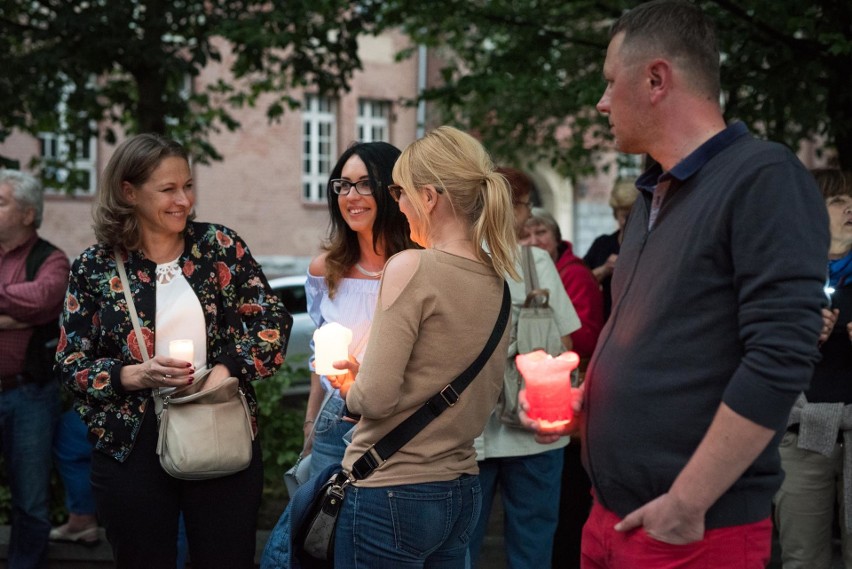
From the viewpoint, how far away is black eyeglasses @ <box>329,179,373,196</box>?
3584 mm

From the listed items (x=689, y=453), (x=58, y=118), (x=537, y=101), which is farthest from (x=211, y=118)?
(x=689, y=453)

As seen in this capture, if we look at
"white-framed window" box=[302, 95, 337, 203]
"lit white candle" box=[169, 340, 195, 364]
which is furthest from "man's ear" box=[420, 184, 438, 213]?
"white-framed window" box=[302, 95, 337, 203]

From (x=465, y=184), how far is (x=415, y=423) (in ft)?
2.18

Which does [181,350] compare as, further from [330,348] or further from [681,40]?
[681,40]

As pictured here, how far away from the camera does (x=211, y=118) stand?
37.6 feet

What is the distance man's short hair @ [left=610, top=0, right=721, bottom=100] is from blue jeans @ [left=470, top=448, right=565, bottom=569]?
7.34 feet

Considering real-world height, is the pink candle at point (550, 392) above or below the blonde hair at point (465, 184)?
below

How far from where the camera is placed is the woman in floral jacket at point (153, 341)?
3.38 metres

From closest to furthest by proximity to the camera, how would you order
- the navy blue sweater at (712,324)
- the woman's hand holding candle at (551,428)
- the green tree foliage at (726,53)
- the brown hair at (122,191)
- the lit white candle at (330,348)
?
the navy blue sweater at (712,324) < the woman's hand holding candle at (551,428) < the lit white candle at (330,348) < the brown hair at (122,191) < the green tree foliage at (726,53)

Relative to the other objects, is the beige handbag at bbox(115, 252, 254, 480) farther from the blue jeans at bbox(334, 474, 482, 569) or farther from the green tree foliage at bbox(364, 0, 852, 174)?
the green tree foliage at bbox(364, 0, 852, 174)

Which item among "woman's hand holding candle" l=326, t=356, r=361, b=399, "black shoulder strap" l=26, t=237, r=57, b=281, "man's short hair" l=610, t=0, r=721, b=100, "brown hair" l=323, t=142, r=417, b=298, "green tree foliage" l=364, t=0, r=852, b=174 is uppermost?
"green tree foliage" l=364, t=0, r=852, b=174

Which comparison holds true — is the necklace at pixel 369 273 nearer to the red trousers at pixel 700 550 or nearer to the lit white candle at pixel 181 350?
the lit white candle at pixel 181 350

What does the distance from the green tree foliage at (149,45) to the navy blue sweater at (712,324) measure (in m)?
6.19

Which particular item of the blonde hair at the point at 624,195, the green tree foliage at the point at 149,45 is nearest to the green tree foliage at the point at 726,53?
the green tree foliage at the point at 149,45
